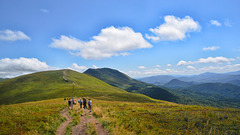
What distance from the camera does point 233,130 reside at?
1194 cm

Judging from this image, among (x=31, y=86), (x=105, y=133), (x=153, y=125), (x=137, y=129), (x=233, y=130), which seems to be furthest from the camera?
(x=31, y=86)

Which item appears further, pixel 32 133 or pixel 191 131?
pixel 191 131

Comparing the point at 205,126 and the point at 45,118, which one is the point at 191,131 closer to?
the point at 205,126

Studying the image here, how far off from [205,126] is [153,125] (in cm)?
577

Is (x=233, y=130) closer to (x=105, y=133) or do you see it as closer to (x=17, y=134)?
(x=105, y=133)

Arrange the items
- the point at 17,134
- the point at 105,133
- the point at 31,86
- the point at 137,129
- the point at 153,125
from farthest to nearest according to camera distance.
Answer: the point at 31,86 → the point at 153,125 → the point at 137,129 → the point at 105,133 → the point at 17,134

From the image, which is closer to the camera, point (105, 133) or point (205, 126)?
point (105, 133)

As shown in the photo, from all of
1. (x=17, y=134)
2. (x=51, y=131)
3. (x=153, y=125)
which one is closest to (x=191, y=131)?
(x=153, y=125)

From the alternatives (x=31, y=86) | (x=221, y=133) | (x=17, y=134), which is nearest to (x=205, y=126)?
(x=221, y=133)

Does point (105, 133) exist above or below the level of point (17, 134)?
below

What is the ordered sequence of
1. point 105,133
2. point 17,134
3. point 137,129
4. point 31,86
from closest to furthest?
point 17,134
point 105,133
point 137,129
point 31,86

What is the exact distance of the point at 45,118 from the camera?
1454 cm

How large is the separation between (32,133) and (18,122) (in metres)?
4.20

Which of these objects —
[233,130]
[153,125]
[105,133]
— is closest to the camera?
[105,133]
